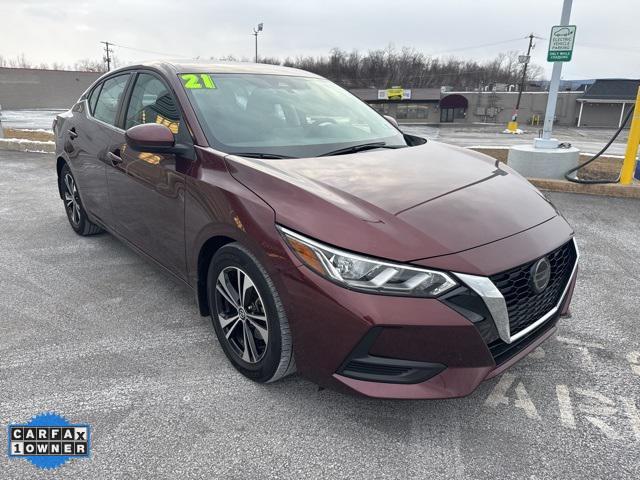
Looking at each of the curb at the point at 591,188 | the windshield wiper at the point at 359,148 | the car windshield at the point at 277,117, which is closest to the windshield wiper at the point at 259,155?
the car windshield at the point at 277,117

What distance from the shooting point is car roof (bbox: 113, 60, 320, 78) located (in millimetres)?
3203

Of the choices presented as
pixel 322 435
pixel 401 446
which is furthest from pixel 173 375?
pixel 401 446

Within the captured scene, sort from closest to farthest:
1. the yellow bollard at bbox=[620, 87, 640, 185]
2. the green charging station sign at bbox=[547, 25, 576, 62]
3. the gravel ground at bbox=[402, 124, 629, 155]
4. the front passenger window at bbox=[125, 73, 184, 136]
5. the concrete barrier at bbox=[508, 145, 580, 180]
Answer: the front passenger window at bbox=[125, 73, 184, 136] → the yellow bollard at bbox=[620, 87, 640, 185] → the concrete barrier at bbox=[508, 145, 580, 180] → the green charging station sign at bbox=[547, 25, 576, 62] → the gravel ground at bbox=[402, 124, 629, 155]

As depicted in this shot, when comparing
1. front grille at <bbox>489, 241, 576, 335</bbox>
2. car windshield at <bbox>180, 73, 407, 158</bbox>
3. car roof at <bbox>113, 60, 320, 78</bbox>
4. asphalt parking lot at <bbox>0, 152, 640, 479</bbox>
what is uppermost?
car roof at <bbox>113, 60, 320, 78</bbox>

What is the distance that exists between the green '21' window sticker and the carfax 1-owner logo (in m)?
2.01

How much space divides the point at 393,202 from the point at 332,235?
1.28 ft

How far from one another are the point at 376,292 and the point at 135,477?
1.25 metres

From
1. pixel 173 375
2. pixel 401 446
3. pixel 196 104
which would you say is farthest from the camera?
pixel 196 104

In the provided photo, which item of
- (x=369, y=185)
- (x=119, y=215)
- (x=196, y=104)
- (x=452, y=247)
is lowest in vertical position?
(x=119, y=215)

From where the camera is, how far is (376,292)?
190 cm

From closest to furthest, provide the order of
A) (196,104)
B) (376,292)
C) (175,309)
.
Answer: (376,292) < (196,104) < (175,309)

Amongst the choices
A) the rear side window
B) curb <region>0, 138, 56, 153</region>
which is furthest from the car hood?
curb <region>0, 138, 56, 153</region>

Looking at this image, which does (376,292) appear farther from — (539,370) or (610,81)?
(610,81)

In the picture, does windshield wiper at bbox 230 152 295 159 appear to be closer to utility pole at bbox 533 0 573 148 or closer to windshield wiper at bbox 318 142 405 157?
windshield wiper at bbox 318 142 405 157
